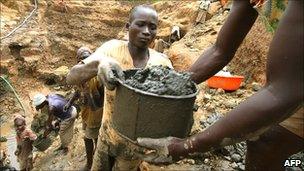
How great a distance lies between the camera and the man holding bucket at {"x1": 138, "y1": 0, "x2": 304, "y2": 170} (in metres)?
1.53

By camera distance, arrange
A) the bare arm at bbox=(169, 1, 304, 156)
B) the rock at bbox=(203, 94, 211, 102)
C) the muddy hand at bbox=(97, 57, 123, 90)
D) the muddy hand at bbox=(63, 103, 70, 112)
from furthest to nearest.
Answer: the muddy hand at bbox=(63, 103, 70, 112) < the rock at bbox=(203, 94, 211, 102) < the muddy hand at bbox=(97, 57, 123, 90) < the bare arm at bbox=(169, 1, 304, 156)

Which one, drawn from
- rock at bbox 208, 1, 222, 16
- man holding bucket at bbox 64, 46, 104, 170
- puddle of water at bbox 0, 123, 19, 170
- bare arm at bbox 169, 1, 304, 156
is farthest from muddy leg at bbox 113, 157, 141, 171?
rock at bbox 208, 1, 222, 16

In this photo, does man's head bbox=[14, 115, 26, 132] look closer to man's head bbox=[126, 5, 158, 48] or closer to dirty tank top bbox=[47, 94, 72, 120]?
dirty tank top bbox=[47, 94, 72, 120]

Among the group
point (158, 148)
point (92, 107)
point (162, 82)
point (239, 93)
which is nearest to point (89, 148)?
point (92, 107)

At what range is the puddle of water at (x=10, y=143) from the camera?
708cm

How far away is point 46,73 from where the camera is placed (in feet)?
33.0

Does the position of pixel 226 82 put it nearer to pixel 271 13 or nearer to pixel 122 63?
pixel 271 13

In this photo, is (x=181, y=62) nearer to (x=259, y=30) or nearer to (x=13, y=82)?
(x=259, y=30)

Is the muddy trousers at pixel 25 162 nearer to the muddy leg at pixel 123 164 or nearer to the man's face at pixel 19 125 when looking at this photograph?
the man's face at pixel 19 125

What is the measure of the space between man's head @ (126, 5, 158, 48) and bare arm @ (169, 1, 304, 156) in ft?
4.47

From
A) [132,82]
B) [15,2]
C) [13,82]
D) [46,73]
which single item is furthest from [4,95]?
[132,82]

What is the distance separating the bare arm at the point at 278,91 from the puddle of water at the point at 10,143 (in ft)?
19.8

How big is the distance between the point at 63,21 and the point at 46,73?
7.68ft

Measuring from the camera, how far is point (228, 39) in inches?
89.3
